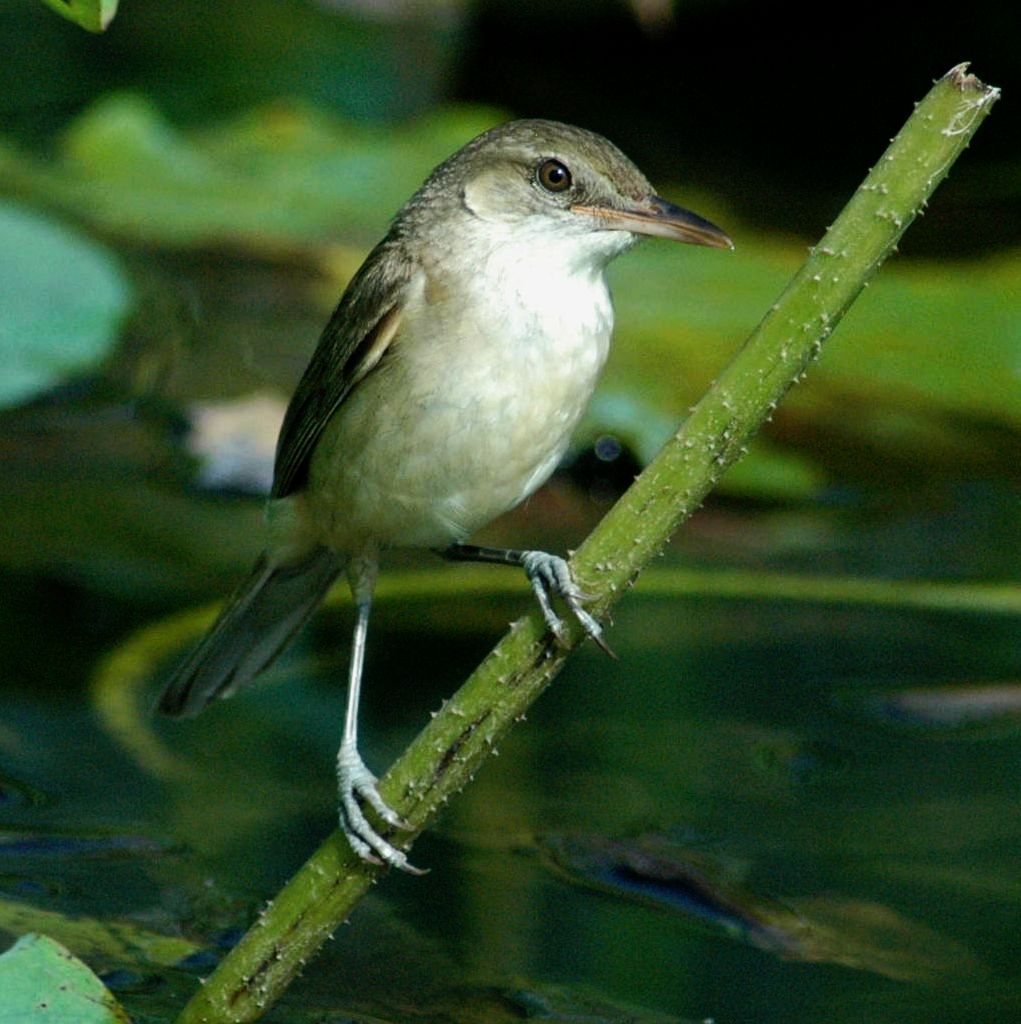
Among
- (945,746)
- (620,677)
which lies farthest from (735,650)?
(945,746)

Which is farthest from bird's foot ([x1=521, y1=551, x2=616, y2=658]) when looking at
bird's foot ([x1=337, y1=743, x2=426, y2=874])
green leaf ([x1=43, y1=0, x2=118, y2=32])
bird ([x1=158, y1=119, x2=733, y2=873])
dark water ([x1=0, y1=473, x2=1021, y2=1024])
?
green leaf ([x1=43, y1=0, x2=118, y2=32])

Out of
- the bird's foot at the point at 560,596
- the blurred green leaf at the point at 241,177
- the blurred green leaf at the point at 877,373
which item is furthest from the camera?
the blurred green leaf at the point at 241,177

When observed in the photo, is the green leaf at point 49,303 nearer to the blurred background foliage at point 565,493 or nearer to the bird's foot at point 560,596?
Answer: the blurred background foliage at point 565,493

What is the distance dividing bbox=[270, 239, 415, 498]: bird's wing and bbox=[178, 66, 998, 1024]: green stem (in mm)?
1086

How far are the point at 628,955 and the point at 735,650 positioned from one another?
1577 mm

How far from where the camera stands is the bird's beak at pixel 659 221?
4047 millimetres

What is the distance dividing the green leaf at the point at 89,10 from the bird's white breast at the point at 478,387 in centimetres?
143

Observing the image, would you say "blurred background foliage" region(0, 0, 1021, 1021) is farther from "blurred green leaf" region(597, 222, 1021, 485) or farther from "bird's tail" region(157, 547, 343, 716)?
"bird's tail" region(157, 547, 343, 716)

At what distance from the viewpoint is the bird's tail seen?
464 centimetres

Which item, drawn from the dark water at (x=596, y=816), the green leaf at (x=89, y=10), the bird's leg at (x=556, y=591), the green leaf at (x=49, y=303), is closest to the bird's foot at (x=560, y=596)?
the bird's leg at (x=556, y=591)

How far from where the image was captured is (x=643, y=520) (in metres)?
3.20

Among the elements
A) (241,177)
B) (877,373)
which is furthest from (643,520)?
(241,177)

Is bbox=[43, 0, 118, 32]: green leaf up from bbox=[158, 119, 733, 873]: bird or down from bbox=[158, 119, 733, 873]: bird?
up

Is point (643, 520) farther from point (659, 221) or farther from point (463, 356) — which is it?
point (659, 221)
